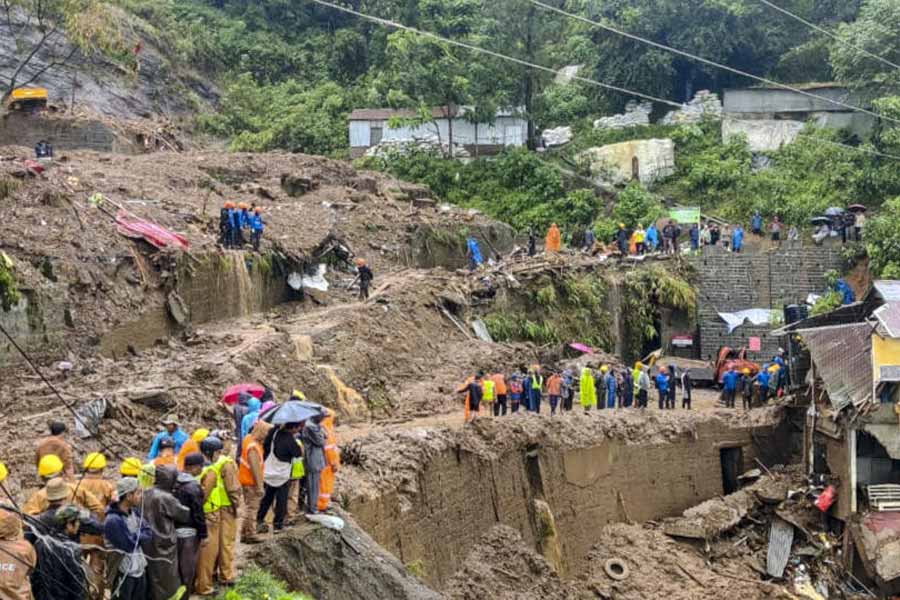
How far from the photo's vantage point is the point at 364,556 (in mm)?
11898

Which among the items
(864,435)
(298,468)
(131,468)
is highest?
(131,468)

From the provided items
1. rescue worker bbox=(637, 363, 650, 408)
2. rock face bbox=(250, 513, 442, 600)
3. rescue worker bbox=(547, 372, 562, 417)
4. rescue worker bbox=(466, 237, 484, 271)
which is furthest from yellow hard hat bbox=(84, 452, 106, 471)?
rescue worker bbox=(466, 237, 484, 271)

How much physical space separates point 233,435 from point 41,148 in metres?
15.0

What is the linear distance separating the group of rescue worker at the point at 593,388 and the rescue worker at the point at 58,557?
10.9m

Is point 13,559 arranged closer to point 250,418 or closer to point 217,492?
point 217,492

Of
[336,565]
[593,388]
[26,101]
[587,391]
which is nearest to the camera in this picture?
[336,565]

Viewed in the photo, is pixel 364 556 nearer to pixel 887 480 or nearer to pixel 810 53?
pixel 887 480

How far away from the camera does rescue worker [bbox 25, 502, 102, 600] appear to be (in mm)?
8344

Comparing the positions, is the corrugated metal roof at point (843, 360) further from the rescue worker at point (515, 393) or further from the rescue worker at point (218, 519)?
the rescue worker at point (218, 519)

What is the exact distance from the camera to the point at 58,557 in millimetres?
8359

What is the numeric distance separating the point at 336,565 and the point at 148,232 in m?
11.8

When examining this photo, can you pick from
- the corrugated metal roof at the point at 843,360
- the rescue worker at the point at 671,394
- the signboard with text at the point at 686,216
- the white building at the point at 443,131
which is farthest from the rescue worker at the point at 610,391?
the white building at the point at 443,131

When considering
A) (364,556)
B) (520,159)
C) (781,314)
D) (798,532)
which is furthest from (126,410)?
(520,159)

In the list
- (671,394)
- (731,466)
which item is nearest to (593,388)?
(671,394)
